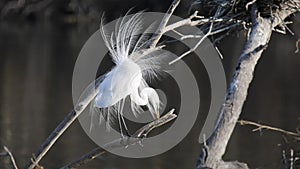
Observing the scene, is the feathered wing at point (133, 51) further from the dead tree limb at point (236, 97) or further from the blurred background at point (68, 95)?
the dead tree limb at point (236, 97)

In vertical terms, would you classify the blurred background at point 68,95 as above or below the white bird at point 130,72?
below

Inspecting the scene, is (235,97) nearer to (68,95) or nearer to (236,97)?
(236,97)

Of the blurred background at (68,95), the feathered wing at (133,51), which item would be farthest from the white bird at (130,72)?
the blurred background at (68,95)

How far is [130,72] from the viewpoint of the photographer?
9.56 feet

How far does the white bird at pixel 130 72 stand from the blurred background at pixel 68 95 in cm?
39

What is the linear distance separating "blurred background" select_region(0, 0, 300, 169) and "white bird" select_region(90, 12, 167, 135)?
0.39 meters

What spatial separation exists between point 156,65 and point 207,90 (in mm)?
8728

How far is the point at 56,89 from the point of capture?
39.2 ft

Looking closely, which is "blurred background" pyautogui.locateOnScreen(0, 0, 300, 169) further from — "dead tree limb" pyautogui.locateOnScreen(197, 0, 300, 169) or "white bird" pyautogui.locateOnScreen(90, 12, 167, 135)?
"dead tree limb" pyautogui.locateOnScreen(197, 0, 300, 169)

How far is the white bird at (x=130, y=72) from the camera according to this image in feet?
9.63

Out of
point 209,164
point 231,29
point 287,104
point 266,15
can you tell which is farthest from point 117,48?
point 287,104

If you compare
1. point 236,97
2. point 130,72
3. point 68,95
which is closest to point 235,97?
point 236,97

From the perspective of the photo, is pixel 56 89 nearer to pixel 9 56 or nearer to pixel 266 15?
pixel 9 56

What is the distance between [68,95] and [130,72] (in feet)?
27.6
